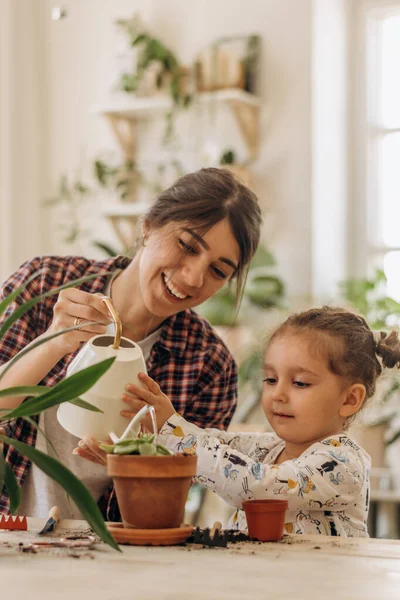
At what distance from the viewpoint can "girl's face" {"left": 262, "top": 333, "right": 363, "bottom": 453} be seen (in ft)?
4.96

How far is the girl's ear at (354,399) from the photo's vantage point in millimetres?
1569

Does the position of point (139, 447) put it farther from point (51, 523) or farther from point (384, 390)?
point (384, 390)

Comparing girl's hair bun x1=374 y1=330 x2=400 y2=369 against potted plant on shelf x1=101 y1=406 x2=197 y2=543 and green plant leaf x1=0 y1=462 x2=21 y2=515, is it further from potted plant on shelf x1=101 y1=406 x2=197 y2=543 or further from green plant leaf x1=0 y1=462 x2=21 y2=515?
green plant leaf x1=0 y1=462 x2=21 y2=515

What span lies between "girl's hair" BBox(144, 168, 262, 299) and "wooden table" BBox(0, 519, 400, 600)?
0.67 meters

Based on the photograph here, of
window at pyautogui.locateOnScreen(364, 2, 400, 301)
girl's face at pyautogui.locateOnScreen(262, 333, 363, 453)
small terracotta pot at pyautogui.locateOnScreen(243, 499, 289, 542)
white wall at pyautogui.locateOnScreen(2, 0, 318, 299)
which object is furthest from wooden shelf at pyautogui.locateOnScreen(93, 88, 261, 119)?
small terracotta pot at pyautogui.locateOnScreen(243, 499, 289, 542)

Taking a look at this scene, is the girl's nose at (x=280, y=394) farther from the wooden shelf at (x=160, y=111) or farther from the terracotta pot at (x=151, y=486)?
the wooden shelf at (x=160, y=111)

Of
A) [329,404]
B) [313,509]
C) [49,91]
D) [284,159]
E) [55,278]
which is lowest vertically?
[313,509]

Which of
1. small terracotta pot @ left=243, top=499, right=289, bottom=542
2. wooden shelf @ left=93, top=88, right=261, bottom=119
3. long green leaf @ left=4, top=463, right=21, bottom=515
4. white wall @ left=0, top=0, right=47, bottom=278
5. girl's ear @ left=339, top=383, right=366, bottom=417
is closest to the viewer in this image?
long green leaf @ left=4, top=463, right=21, bottom=515

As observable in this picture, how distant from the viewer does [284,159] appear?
385cm

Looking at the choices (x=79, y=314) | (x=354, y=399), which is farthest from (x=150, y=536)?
(x=354, y=399)

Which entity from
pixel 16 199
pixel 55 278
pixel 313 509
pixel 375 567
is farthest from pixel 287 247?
pixel 375 567

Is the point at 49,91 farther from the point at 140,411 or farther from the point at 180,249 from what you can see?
the point at 140,411

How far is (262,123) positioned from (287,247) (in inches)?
21.1

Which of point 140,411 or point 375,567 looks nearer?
point 375,567
